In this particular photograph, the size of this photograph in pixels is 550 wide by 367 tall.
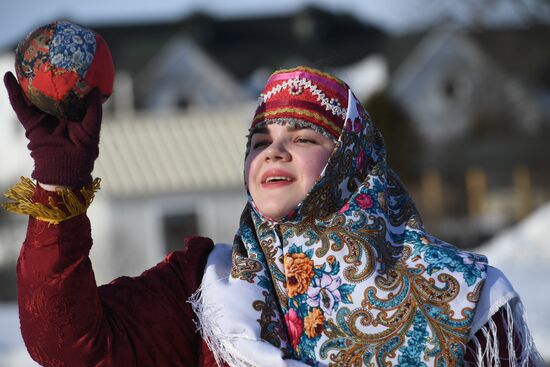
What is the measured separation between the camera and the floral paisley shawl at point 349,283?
2.63 m

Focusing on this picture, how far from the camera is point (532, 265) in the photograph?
465 inches

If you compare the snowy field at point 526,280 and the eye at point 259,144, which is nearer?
the eye at point 259,144

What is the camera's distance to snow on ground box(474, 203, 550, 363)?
26.5 feet

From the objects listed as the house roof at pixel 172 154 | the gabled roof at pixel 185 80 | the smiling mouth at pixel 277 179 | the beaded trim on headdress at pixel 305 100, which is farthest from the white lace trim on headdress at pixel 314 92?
the gabled roof at pixel 185 80

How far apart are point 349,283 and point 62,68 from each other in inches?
32.2

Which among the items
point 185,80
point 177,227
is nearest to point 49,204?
point 177,227

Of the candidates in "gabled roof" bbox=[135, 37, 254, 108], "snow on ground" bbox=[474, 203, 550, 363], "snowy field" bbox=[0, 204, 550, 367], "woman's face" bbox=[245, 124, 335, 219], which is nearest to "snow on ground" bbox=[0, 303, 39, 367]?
"snowy field" bbox=[0, 204, 550, 367]

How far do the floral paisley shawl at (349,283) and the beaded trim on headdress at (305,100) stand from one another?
0.08 meters

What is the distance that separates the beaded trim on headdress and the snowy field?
485 cm

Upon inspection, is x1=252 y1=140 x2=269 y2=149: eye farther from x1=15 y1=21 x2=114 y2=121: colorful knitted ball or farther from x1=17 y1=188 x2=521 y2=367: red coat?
x1=15 y1=21 x2=114 y2=121: colorful knitted ball

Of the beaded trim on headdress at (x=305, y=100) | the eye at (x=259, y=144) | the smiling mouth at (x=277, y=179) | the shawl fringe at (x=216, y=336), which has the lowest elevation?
the shawl fringe at (x=216, y=336)

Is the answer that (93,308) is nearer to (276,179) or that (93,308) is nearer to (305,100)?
(276,179)

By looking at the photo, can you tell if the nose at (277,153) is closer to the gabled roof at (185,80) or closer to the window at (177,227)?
the window at (177,227)

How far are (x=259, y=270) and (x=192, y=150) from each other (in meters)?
18.8
